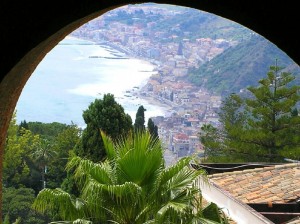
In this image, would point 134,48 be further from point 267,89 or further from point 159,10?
point 267,89

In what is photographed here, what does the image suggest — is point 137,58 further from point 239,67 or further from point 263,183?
point 263,183

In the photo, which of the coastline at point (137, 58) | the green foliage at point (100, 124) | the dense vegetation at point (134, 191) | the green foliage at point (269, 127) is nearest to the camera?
the dense vegetation at point (134, 191)

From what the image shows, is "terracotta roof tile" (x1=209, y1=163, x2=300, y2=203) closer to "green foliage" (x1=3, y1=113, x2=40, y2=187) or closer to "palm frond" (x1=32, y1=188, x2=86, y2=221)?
"palm frond" (x1=32, y1=188, x2=86, y2=221)

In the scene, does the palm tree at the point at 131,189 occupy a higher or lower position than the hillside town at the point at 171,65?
lower

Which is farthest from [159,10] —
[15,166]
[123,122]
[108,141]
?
[108,141]

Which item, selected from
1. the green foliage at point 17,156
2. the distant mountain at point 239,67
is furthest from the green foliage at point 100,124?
the distant mountain at point 239,67

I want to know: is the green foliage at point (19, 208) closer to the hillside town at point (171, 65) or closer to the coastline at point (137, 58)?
the hillside town at point (171, 65)

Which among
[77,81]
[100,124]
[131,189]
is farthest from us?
[77,81]

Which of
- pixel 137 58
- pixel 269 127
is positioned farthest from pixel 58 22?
pixel 137 58
